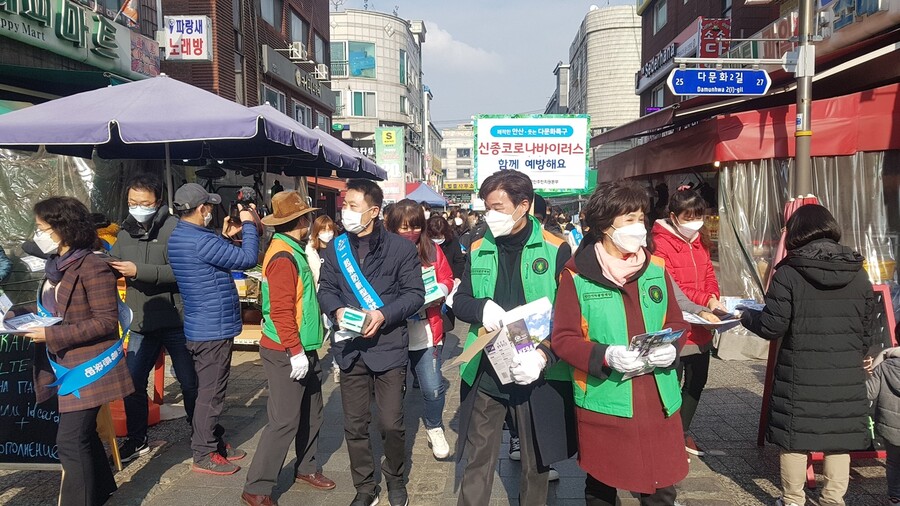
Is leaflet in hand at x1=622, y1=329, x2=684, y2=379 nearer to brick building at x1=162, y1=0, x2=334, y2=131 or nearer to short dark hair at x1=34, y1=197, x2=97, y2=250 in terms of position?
short dark hair at x1=34, y1=197, x2=97, y2=250

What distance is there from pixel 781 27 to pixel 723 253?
522cm

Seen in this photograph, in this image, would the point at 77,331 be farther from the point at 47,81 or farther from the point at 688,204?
the point at 47,81

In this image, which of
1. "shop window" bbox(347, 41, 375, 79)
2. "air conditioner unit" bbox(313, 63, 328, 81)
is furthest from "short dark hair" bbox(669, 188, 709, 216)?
"shop window" bbox(347, 41, 375, 79)

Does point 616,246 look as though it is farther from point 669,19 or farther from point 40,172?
point 669,19

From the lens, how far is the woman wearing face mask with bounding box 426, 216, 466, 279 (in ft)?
23.4

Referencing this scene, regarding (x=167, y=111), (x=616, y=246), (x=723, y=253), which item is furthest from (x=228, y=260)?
(x=723, y=253)

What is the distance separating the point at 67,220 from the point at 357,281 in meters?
1.60

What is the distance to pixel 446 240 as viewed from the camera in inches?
294

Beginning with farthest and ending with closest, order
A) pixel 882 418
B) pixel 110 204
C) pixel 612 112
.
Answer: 1. pixel 612 112
2. pixel 110 204
3. pixel 882 418

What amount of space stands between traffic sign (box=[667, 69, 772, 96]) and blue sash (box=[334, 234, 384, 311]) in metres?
4.82

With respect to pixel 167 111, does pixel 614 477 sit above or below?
below

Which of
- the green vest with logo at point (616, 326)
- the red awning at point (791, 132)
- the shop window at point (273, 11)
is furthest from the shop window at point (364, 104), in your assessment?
the green vest with logo at point (616, 326)

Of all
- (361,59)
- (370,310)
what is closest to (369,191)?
(370,310)

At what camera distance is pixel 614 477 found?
259cm
